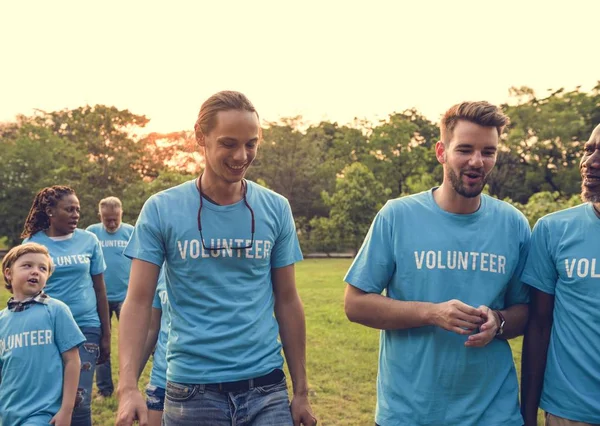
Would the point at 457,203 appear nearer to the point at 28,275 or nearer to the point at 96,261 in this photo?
the point at 28,275

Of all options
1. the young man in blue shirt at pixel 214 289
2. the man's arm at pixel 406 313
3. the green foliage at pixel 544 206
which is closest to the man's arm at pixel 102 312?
the young man in blue shirt at pixel 214 289

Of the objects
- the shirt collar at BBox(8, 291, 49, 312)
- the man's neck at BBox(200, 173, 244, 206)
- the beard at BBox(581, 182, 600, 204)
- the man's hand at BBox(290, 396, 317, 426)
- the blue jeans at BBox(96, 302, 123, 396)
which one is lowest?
the blue jeans at BBox(96, 302, 123, 396)

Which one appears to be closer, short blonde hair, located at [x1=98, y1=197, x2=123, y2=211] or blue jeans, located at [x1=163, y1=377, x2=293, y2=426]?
blue jeans, located at [x1=163, y1=377, x2=293, y2=426]

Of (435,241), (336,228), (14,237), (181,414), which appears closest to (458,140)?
(435,241)

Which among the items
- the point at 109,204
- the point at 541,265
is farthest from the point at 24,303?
the point at 109,204

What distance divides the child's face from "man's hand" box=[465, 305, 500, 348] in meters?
3.10

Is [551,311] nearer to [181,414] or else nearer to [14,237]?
[181,414]

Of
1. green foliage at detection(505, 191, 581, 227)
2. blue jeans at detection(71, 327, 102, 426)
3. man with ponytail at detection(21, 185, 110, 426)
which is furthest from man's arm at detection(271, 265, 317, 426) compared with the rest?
green foliage at detection(505, 191, 581, 227)

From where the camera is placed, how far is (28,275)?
441cm

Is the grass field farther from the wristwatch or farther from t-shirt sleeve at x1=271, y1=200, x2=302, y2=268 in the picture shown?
the wristwatch

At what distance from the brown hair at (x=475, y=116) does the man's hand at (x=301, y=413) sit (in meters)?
1.41

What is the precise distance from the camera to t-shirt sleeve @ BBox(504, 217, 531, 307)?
2.94 metres

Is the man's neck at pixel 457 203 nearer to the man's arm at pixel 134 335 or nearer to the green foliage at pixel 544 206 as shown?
the man's arm at pixel 134 335

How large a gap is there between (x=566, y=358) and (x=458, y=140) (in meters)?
1.06
